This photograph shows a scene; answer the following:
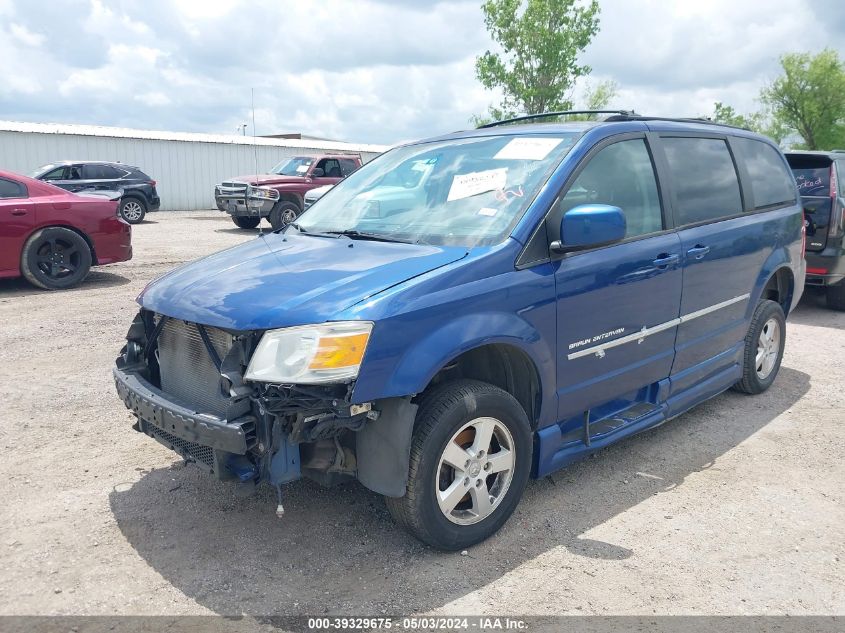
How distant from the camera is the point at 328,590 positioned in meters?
2.90

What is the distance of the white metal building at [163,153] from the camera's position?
23703 millimetres

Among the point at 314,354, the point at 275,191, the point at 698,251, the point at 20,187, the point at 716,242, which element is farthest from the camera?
the point at 275,191

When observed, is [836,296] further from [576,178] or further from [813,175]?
[576,178]

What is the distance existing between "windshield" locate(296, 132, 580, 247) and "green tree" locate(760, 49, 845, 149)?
50.7 m

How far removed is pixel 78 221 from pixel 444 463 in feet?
25.2

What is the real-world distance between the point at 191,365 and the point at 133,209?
17817mm

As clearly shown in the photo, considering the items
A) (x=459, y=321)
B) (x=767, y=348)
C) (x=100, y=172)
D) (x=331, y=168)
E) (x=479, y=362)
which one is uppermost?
(x=331, y=168)

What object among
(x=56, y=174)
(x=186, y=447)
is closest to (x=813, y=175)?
(x=186, y=447)

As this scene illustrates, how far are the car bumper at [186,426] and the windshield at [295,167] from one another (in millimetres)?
15167

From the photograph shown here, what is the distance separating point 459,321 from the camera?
117 inches

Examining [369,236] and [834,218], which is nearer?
[369,236]

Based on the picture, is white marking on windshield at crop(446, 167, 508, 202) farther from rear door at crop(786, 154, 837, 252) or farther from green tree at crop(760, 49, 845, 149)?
green tree at crop(760, 49, 845, 149)

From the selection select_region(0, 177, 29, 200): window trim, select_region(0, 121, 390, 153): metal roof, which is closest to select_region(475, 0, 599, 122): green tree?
select_region(0, 121, 390, 153): metal roof

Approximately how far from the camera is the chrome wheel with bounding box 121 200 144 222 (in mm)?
19172
